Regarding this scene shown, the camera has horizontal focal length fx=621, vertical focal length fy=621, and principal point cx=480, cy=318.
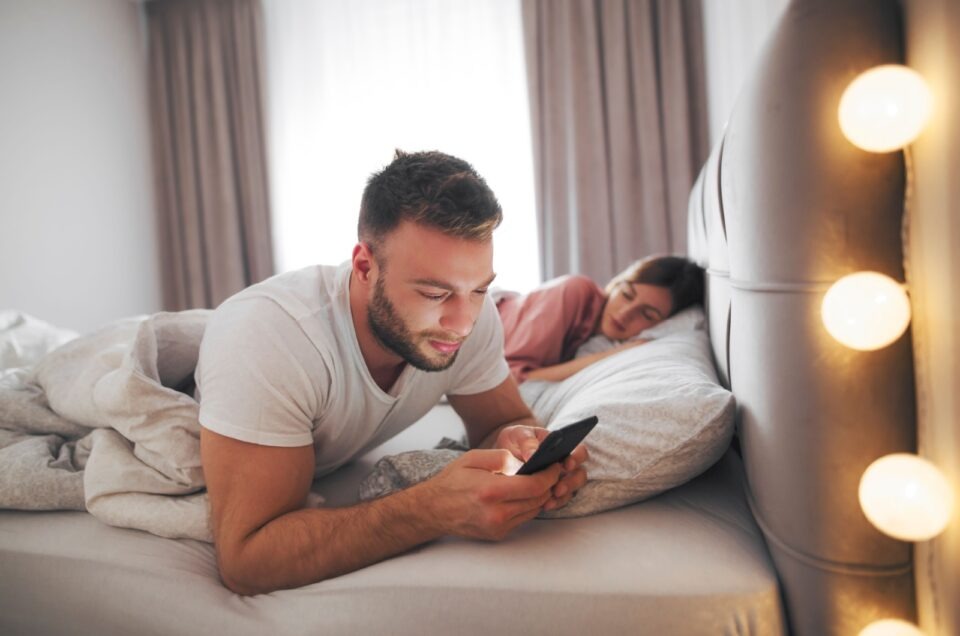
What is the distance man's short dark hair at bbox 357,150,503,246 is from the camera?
1.00 m

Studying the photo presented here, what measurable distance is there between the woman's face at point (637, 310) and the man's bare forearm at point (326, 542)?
1217 mm

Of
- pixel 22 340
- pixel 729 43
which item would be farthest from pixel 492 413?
pixel 729 43

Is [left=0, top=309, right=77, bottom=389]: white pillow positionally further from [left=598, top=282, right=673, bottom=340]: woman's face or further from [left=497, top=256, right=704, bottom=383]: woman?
[left=598, top=282, right=673, bottom=340]: woman's face

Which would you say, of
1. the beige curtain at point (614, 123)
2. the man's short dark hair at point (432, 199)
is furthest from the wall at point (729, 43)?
the man's short dark hair at point (432, 199)

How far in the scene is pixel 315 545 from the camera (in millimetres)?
884

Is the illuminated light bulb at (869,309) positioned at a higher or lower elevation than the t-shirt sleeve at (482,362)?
higher

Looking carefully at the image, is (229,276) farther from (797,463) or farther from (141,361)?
(797,463)

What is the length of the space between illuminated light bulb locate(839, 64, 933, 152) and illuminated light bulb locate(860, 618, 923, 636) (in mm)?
498

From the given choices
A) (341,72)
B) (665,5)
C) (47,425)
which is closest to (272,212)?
(341,72)

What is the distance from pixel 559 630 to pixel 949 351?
527mm

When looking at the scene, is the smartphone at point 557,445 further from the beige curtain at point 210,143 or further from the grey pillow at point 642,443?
the beige curtain at point 210,143

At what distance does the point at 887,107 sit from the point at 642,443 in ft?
1.71

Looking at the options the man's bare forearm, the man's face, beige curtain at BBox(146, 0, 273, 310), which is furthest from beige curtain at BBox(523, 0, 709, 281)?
the man's bare forearm

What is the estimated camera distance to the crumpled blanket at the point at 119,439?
1021mm
